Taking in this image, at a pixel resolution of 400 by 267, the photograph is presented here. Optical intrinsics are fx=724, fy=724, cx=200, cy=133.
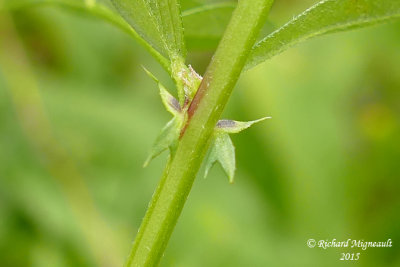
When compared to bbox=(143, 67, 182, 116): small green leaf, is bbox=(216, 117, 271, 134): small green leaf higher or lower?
lower

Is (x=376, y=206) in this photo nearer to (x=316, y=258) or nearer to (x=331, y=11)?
(x=316, y=258)

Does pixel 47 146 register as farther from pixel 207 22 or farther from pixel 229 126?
pixel 229 126

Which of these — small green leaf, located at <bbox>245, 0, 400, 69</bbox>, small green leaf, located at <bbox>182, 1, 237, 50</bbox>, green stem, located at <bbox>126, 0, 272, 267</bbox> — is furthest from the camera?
small green leaf, located at <bbox>182, 1, 237, 50</bbox>

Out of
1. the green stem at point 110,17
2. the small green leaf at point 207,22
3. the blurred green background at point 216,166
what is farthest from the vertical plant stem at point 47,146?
the small green leaf at point 207,22

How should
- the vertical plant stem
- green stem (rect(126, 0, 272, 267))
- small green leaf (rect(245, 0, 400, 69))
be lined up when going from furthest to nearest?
the vertical plant stem
small green leaf (rect(245, 0, 400, 69))
green stem (rect(126, 0, 272, 267))

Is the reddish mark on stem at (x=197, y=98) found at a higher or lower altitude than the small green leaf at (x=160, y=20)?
→ lower

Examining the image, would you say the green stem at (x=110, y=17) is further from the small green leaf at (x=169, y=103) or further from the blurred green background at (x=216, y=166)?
the blurred green background at (x=216, y=166)

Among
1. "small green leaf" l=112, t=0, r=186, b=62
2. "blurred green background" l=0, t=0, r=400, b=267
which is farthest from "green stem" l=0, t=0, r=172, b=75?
"blurred green background" l=0, t=0, r=400, b=267

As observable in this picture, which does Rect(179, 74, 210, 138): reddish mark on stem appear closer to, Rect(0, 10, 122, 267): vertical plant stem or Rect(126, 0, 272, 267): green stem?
Rect(126, 0, 272, 267): green stem
